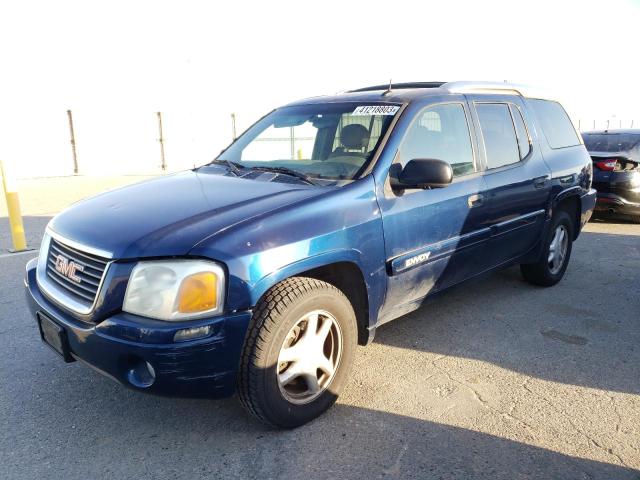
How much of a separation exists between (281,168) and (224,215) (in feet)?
3.08

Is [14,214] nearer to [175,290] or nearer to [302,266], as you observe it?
[175,290]

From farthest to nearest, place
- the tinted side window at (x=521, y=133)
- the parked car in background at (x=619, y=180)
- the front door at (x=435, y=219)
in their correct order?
the parked car in background at (x=619, y=180) → the tinted side window at (x=521, y=133) → the front door at (x=435, y=219)

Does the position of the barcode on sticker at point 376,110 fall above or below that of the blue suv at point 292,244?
above

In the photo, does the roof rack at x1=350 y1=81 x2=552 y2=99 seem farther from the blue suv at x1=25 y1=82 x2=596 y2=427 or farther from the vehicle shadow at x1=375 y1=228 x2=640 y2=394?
the vehicle shadow at x1=375 y1=228 x2=640 y2=394

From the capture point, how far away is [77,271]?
2635mm

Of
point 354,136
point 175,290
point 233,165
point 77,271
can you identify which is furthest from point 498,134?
point 77,271

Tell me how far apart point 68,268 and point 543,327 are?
3.43 metres

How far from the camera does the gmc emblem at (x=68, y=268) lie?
2629 mm

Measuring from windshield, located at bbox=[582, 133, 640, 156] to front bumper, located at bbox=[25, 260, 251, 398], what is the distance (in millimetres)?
7896

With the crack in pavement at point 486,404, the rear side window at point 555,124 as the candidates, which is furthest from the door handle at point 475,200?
the rear side window at point 555,124

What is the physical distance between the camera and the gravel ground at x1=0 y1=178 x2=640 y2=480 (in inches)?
97.3

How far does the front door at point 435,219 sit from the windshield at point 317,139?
9.3 inches

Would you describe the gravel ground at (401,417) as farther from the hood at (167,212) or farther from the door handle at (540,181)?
the door handle at (540,181)

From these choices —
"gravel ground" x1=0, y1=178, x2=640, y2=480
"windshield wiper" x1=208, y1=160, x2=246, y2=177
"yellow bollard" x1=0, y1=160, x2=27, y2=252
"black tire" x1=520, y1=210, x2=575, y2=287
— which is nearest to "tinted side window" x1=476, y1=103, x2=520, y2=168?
"black tire" x1=520, y1=210, x2=575, y2=287
